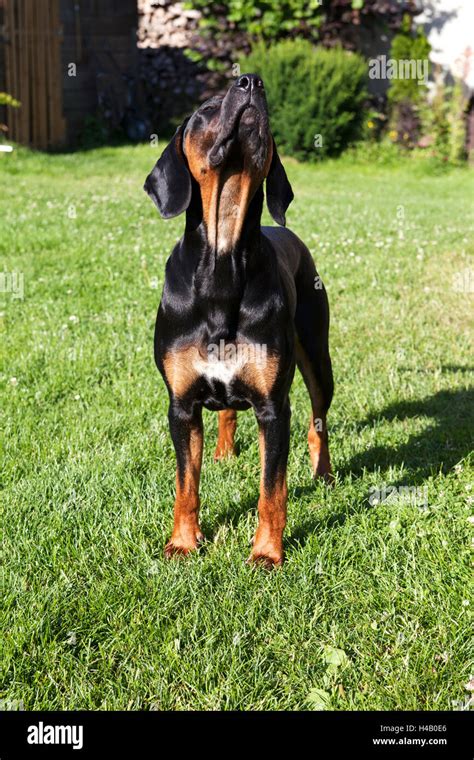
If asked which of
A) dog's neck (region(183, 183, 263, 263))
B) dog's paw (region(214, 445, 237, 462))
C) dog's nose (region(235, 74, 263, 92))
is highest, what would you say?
dog's nose (region(235, 74, 263, 92))

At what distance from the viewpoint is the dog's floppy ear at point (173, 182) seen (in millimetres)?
2943

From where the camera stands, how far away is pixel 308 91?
15305mm

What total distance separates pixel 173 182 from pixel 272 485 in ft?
3.88

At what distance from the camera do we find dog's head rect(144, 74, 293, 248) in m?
2.82

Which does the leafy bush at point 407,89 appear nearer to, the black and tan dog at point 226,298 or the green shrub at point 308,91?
the green shrub at point 308,91

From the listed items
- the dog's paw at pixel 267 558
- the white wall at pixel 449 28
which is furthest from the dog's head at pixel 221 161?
the white wall at pixel 449 28

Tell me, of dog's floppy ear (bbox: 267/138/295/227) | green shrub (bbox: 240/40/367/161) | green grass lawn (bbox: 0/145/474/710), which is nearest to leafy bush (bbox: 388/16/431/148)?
green shrub (bbox: 240/40/367/161)

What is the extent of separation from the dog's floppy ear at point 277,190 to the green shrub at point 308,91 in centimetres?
1239

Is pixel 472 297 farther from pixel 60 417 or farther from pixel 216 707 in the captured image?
pixel 216 707

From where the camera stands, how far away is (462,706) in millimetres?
2502

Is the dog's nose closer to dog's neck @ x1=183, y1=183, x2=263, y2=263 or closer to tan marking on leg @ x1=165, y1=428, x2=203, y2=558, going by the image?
dog's neck @ x1=183, y1=183, x2=263, y2=263

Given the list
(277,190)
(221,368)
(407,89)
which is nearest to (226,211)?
(277,190)

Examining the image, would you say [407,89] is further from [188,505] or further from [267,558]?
[267,558]

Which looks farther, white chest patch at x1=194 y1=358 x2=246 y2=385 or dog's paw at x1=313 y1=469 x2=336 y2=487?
dog's paw at x1=313 y1=469 x2=336 y2=487
